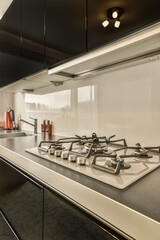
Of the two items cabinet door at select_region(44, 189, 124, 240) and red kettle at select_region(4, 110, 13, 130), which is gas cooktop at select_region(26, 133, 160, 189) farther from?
red kettle at select_region(4, 110, 13, 130)

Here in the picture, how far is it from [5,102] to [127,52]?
250 cm

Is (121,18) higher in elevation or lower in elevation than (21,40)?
lower

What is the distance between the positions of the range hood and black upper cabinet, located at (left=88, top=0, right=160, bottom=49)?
1.2 inches

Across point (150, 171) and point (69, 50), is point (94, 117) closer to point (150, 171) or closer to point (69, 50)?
point (69, 50)

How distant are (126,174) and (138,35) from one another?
0.59 meters

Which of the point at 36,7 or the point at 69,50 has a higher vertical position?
the point at 36,7

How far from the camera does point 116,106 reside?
1187 mm

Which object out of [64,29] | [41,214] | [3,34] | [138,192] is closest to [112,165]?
[138,192]

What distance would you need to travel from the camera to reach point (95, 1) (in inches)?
33.6

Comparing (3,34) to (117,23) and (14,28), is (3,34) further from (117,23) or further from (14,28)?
(117,23)

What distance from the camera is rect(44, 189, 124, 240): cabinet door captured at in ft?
1.60

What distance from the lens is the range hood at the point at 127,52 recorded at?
678 mm

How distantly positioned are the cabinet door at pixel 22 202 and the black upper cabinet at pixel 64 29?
82cm

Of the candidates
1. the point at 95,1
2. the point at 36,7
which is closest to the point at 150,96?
the point at 95,1
